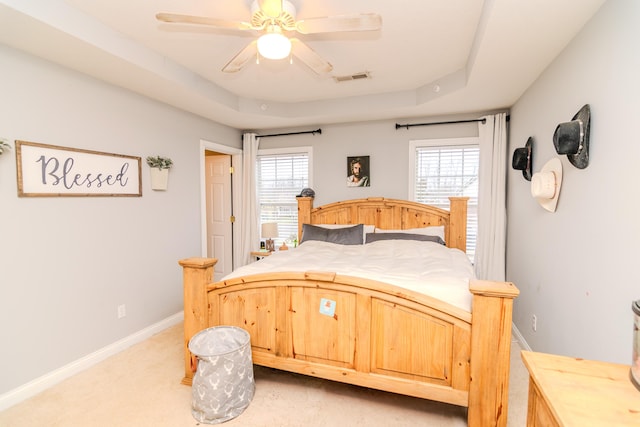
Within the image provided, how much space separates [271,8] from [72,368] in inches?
117

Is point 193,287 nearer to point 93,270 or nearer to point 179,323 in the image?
point 93,270

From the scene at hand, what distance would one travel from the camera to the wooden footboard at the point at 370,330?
165 centimetres

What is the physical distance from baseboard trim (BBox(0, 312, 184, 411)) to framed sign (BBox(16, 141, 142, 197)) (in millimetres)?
1340

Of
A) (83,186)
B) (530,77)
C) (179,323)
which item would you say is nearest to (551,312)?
(530,77)

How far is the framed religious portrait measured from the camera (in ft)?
13.5

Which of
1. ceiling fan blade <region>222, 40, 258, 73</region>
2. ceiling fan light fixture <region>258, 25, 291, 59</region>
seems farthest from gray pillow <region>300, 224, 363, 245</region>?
ceiling fan light fixture <region>258, 25, 291, 59</region>

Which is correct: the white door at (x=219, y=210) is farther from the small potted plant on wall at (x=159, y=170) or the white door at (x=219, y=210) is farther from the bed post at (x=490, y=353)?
the bed post at (x=490, y=353)

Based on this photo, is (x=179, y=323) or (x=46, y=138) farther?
(x=179, y=323)

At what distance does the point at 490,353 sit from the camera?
1.64 metres

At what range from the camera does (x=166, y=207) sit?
3383mm

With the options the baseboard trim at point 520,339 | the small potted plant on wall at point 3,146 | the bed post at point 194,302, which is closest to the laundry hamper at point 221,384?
the bed post at point 194,302

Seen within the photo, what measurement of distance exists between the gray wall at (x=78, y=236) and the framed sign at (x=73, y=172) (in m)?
0.06

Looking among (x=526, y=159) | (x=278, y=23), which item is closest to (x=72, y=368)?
(x=278, y=23)

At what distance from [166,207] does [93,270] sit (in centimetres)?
97
